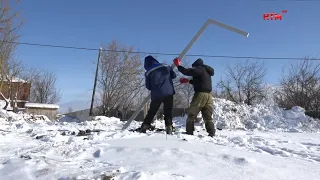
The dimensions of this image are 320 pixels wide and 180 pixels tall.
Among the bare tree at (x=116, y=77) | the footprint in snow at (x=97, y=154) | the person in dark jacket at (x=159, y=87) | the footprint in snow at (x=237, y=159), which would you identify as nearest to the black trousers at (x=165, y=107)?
the person in dark jacket at (x=159, y=87)

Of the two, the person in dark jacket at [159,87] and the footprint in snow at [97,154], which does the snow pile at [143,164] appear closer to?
the footprint in snow at [97,154]

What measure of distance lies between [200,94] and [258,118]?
8.42 metres

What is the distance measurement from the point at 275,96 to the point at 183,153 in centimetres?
3224

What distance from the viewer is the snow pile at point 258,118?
492 inches

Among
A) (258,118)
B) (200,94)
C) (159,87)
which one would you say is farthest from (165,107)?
(258,118)

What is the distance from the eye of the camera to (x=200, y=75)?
620 cm

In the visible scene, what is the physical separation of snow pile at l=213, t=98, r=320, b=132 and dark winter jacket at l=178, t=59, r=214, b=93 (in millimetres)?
6162

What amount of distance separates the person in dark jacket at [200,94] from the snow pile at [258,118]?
6.06m

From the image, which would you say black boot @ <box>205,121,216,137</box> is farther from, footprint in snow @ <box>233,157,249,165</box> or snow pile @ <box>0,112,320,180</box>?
footprint in snow @ <box>233,157,249,165</box>

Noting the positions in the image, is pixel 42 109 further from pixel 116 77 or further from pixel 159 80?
pixel 159 80

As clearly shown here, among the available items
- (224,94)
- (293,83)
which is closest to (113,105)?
(224,94)

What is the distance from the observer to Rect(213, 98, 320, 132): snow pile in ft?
41.0

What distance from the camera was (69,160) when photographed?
3.36m

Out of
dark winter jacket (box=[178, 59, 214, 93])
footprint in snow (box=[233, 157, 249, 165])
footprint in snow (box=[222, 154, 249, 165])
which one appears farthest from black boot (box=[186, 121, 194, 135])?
footprint in snow (box=[233, 157, 249, 165])
